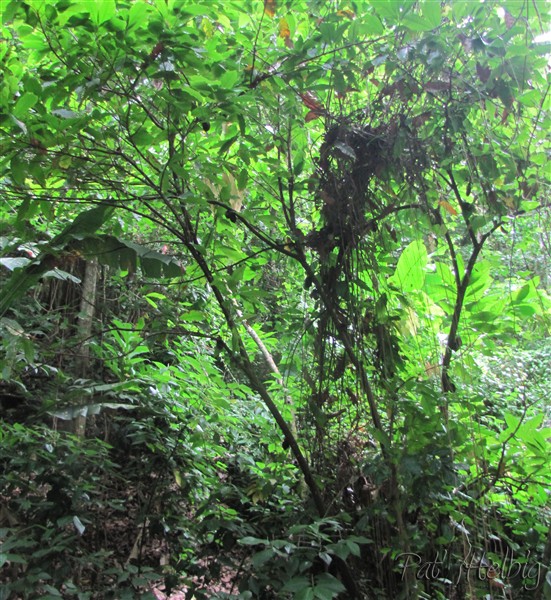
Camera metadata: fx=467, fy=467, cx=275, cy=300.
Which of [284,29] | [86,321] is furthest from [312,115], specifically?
[86,321]

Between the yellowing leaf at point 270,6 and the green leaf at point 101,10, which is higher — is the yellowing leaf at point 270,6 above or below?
above

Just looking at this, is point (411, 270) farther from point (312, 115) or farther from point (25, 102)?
point (25, 102)

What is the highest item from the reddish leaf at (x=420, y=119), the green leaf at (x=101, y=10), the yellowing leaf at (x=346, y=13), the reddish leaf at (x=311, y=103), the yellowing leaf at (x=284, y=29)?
the yellowing leaf at (x=346, y=13)

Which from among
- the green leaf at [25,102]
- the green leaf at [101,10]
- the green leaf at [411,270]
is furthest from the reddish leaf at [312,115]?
the green leaf at [25,102]

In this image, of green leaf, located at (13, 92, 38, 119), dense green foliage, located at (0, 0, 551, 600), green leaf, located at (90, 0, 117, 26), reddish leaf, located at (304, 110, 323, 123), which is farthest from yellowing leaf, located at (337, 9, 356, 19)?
green leaf, located at (13, 92, 38, 119)

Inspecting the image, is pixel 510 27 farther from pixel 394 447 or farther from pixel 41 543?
pixel 41 543

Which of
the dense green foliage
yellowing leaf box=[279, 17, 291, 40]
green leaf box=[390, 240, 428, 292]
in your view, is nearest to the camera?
the dense green foliage

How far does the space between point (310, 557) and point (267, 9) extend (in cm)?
168

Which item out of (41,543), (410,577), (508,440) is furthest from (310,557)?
(41,543)

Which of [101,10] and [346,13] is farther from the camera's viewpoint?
[346,13]

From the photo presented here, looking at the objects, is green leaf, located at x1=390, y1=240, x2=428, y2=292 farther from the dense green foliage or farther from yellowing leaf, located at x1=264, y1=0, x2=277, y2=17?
yellowing leaf, located at x1=264, y1=0, x2=277, y2=17

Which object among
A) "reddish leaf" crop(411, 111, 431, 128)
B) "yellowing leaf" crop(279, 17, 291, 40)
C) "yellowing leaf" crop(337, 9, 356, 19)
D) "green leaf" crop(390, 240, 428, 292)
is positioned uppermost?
"yellowing leaf" crop(337, 9, 356, 19)

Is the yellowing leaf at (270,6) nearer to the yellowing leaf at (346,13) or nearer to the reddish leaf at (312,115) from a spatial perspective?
the yellowing leaf at (346,13)

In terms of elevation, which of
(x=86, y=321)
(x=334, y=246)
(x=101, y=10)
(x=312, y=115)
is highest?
(x=312, y=115)
